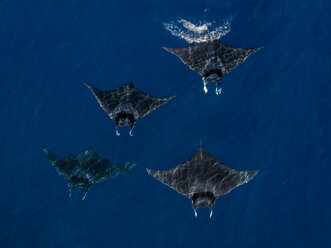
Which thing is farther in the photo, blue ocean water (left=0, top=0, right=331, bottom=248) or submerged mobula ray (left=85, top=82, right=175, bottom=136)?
blue ocean water (left=0, top=0, right=331, bottom=248)

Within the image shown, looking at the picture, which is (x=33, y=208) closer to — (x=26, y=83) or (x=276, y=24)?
(x=26, y=83)

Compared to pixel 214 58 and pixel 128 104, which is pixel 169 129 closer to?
pixel 128 104

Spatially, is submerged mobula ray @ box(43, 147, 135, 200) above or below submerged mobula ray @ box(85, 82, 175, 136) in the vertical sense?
below

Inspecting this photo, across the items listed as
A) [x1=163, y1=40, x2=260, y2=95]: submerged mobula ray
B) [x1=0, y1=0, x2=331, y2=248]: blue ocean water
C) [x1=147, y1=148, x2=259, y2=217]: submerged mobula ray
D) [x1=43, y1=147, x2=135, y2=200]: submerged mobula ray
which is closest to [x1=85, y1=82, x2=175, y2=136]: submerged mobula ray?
[x1=0, y1=0, x2=331, y2=248]: blue ocean water

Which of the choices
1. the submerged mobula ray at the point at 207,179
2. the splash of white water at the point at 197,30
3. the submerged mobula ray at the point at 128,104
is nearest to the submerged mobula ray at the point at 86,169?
the submerged mobula ray at the point at 128,104

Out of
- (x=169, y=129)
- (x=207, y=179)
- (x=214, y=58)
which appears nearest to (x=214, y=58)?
(x=214, y=58)

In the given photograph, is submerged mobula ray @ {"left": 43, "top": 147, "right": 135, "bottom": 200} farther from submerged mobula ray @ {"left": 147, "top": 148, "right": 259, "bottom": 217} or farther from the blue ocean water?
submerged mobula ray @ {"left": 147, "top": 148, "right": 259, "bottom": 217}

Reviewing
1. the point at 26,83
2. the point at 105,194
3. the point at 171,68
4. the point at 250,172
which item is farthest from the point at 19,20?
the point at 250,172
